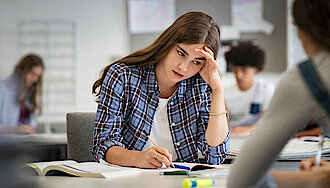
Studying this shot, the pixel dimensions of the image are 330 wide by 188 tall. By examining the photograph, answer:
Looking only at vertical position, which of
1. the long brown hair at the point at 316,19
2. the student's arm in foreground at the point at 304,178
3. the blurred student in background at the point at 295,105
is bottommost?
the student's arm in foreground at the point at 304,178

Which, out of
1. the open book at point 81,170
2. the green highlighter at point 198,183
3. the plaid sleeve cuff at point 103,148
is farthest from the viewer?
the plaid sleeve cuff at point 103,148

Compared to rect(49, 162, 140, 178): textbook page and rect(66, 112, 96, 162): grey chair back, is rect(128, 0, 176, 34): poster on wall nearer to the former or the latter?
rect(66, 112, 96, 162): grey chair back

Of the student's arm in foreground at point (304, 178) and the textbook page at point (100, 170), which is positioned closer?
the student's arm in foreground at point (304, 178)

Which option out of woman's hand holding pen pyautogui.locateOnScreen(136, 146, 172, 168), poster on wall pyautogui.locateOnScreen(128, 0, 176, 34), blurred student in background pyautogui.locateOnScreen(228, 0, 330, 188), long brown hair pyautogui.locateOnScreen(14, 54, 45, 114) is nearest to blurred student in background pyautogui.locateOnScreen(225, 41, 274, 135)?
poster on wall pyautogui.locateOnScreen(128, 0, 176, 34)

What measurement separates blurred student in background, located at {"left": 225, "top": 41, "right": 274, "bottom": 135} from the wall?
178cm

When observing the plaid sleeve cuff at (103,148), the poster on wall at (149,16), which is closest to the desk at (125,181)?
the plaid sleeve cuff at (103,148)

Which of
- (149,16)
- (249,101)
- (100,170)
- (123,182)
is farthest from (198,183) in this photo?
(149,16)

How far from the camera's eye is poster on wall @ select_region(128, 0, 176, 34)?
5051mm

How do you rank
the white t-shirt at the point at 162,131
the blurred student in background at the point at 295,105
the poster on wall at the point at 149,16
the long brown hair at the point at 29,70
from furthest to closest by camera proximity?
the poster on wall at the point at 149,16, the long brown hair at the point at 29,70, the white t-shirt at the point at 162,131, the blurred student in background at the point at 295,105

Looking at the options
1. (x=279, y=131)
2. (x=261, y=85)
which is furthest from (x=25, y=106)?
(x=279, y=131)

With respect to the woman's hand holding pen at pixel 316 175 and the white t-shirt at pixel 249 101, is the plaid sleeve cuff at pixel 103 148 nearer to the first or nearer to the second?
the woman's hand holding pen at pixel 316 175

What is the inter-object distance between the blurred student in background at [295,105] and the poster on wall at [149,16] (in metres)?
4.33

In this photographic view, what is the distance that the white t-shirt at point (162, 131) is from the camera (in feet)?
5.55

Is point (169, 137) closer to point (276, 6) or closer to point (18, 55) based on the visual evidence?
point (276, 6)
